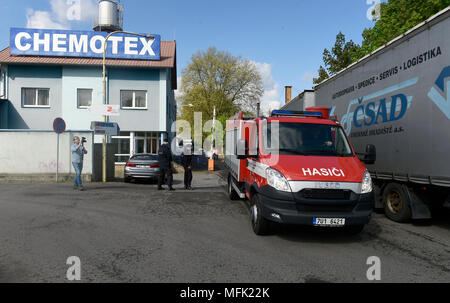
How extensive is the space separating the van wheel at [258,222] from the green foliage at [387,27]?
18445mm

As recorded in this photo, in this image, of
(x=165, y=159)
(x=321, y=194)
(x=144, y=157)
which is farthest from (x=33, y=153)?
(x=321, y=194)

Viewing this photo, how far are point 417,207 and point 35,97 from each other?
23326 millimetres

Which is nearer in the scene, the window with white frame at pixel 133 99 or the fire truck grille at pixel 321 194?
the fire truck grille at pixel 321 194

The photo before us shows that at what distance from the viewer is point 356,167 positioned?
5.56 meters

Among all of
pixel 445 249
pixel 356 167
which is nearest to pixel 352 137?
pixel 356 167

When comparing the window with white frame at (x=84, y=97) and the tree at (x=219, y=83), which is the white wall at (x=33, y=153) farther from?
the tree at (x=219, y=83)

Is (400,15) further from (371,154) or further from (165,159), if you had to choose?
(371,154)

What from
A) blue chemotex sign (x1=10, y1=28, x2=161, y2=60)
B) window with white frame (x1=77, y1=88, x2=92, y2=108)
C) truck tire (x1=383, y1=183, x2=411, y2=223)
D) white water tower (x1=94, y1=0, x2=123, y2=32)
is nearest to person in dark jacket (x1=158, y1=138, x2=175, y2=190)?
truck tire (x1=383, y1=183, x2=411, y2=223)

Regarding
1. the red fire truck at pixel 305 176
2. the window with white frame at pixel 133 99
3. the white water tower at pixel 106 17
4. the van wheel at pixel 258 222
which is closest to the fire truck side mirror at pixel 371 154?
the red fire truck at pixel 305 176

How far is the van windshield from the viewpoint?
235 inches

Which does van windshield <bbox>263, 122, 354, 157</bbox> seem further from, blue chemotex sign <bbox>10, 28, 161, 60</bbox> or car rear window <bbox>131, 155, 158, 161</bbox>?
blue chemotex sign <bbox>10, 28, 161, 60</bbox>

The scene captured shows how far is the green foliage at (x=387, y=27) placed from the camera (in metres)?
19.3
